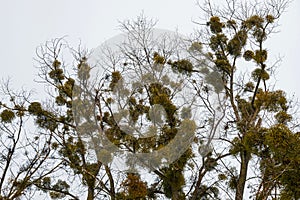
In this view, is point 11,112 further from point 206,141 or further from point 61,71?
point 206,141

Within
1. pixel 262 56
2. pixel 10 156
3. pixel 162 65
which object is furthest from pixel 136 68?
pixel 10 156

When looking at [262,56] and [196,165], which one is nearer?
[196,165]

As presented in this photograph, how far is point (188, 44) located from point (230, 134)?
6.82ft

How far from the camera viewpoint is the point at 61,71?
996 centimetres

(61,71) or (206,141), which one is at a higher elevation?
(61,71)

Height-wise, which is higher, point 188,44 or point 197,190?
point 188,44

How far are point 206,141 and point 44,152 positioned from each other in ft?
11.9

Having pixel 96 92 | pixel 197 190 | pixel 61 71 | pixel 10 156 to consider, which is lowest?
pixel 197 190

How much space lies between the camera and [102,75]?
9133 mm

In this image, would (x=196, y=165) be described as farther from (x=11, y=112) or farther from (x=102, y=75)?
(x=11, y=112)

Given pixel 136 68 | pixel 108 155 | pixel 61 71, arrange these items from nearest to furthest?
1. pixel 108 155
2. pixel 136 68
3. pixel 61 71

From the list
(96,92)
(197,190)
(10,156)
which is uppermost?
(96,92)

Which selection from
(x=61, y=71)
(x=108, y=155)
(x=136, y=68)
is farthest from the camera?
(x=61, y=71)

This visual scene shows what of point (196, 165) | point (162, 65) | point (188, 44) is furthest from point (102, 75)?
point (196, 165)
